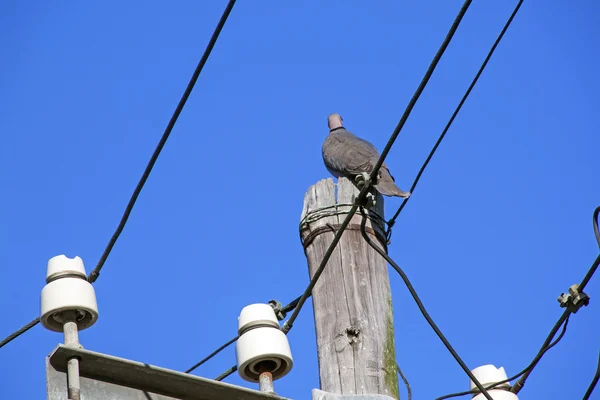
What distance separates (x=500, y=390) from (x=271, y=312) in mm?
1144

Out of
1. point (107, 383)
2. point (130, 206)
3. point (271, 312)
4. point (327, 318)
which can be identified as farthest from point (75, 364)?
point (327, 318)

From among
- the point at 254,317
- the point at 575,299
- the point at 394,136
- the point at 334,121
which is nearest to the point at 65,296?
the point at 254,317

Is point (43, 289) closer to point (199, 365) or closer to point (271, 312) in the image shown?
point (271, 312)

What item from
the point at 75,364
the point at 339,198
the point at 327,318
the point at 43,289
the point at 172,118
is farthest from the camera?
the point at 339,198

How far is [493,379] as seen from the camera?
14.2ft

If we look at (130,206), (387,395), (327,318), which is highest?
(130,206)

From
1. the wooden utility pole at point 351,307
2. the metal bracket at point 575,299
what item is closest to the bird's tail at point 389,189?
the wooden utility pole at point 351,307

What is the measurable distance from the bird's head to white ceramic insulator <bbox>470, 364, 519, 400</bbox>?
6011 millimetres

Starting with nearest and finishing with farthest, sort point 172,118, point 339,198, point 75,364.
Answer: point 75,364, point 172,118, point 339,198

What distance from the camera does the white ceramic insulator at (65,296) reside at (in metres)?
3.55

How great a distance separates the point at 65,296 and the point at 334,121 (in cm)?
696

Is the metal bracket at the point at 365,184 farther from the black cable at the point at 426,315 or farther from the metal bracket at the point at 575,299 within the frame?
the metal bracket at the point at 575,299

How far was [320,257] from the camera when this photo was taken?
472cm

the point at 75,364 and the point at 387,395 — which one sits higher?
the point at 387,395
